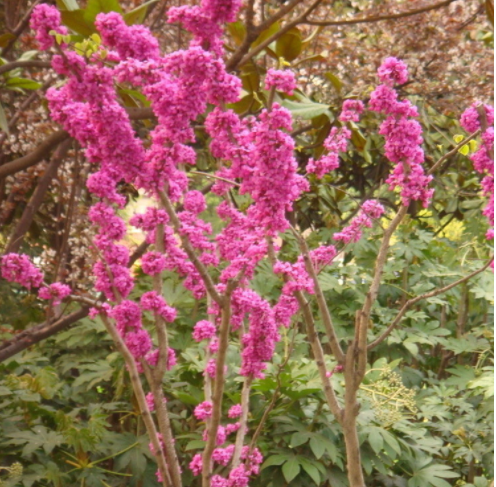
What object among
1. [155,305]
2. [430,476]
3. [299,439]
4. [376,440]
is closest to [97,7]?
[155,305]

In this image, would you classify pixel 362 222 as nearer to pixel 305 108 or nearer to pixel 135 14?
pixel 305 108

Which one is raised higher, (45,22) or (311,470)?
(45,22)

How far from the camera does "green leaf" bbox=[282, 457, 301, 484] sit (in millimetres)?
2305

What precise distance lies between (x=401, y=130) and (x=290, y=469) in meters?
1.13

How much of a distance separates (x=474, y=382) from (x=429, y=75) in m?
1.67

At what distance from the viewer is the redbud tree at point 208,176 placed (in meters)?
1.36

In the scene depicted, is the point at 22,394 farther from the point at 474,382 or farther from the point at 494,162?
the point at 494,162

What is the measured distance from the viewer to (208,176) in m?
1.71

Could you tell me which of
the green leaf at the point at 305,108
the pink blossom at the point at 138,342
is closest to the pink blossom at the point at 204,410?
the pink blossom at the point at 138,342

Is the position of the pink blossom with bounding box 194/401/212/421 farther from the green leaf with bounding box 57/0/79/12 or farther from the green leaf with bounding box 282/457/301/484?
the green leaf with bounding box 57/0/79/12

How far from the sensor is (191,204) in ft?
6.72

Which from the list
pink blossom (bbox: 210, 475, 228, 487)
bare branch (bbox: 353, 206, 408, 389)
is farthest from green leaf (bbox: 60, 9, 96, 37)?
pink blossom (bbox: 210, 475, 228, 487)

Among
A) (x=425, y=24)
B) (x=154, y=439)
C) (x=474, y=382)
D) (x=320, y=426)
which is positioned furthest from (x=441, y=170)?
(x=154, y=439)

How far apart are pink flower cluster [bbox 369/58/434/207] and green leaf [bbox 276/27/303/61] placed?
31 centimetres
